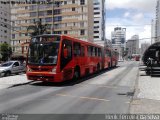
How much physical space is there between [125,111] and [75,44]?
1130 centimetres

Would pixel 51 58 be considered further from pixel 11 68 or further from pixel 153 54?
pixel 153 54

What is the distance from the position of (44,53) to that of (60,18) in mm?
91867

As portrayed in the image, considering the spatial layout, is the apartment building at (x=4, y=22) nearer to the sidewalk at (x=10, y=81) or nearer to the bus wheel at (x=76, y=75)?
the sidewalk at (x=10, y=81)

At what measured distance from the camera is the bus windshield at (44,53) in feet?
60.7

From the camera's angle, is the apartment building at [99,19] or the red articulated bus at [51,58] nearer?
the red articulated bus at [51,58]

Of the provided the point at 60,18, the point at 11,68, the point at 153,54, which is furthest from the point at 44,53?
the point at 60,18

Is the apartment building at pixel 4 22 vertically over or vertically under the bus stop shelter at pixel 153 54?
over

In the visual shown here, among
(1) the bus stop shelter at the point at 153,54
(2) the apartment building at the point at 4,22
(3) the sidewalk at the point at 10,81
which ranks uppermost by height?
(2) the apartment building at the point at 4,22

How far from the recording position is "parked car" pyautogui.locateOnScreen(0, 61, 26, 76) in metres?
29.7

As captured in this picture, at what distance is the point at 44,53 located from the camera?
18.7m

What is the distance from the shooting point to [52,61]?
60.5ft

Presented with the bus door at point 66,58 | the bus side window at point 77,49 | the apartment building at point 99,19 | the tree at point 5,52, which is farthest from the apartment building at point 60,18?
the bus door at point 66,58

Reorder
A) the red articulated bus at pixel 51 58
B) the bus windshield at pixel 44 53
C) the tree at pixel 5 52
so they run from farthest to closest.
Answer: the tree at pixel 5 52, the bus windshield at pixel 44 53, the red articulated bus at pixel 51 58

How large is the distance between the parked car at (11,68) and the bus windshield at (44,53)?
11265 mm
